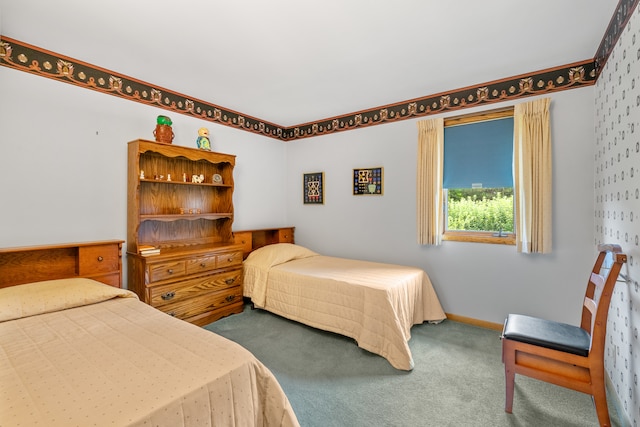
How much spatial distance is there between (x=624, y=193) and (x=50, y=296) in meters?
3.79

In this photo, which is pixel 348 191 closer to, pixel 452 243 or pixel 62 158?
pixel 452 243

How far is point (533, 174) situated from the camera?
2746mm

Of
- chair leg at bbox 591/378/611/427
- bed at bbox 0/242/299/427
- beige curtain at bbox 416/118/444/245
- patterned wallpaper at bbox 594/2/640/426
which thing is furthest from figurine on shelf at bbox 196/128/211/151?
chair leg at bbox 591/378/611/427

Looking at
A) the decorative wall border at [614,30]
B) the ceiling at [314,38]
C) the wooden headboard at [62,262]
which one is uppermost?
the ceiling at [314,38]

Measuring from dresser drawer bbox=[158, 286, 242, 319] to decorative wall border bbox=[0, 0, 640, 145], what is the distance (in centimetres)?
214

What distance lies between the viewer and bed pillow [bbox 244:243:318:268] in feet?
11.6

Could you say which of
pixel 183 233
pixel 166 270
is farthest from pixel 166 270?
pixel 183 233

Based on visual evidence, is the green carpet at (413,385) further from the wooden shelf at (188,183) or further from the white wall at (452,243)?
the wooden shelf at (188,183)

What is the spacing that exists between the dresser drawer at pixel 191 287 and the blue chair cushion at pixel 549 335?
2.71 meters

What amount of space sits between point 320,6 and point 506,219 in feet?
9.02

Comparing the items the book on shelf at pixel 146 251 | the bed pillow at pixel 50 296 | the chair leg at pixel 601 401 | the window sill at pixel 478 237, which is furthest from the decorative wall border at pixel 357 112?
the chair leg at pixel 601 401

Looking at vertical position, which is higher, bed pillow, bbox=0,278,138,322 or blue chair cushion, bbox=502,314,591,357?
bed pillow, bbox=0,278,138,322

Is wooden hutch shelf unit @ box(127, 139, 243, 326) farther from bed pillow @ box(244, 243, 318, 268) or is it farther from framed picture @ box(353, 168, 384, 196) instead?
framed picture @ box(353, 168, 384, 196)

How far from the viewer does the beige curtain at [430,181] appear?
3.24 m
